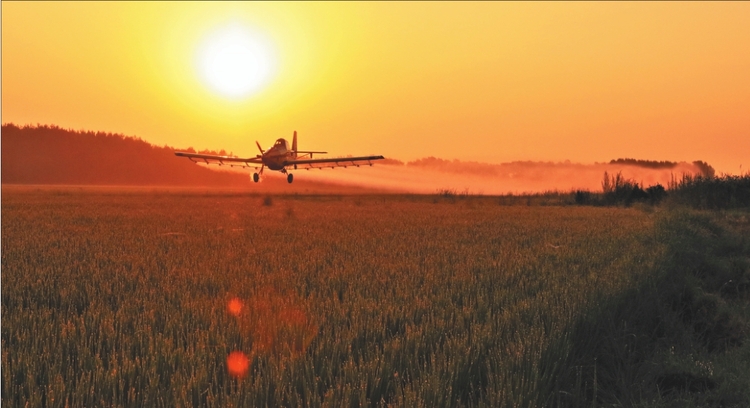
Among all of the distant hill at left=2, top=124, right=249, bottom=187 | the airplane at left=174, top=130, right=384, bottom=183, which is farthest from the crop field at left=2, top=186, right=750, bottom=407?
the distant hill at left=2, top=124, right=249, bottom=187

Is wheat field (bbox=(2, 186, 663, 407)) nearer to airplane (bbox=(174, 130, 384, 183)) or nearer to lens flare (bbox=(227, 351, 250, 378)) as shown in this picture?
lens flare (bbox=(227, 351, 250, 378))

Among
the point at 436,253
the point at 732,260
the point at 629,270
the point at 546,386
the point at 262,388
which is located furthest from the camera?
the point at 732,260

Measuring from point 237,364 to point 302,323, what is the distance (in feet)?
3.34

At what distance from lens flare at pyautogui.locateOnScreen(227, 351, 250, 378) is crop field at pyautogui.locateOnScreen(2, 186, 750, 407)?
2 cm

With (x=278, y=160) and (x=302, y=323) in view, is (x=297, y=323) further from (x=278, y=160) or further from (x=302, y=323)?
(x=278, y=160)

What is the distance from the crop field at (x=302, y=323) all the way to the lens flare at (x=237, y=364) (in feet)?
0.05

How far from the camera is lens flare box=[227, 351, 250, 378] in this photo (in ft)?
11.9

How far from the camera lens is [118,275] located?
315 inches

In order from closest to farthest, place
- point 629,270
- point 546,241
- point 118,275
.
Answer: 1. point 118,275
2. point 629,270
3. point 546,241

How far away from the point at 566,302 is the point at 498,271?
2.67 meters

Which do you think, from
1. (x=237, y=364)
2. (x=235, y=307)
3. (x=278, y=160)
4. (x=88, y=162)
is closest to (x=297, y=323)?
(x=237, y=364)

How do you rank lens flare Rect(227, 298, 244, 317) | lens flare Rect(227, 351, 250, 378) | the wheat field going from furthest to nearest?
1. lens flare Rect(227, 298, 244, 317)
2. lens flare Rect(227, 351, 250, 378)
3. the wheat field

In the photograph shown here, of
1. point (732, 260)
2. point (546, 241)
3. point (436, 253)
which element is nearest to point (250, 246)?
point (436, 253)

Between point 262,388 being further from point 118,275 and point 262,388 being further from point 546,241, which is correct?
point 546,241
